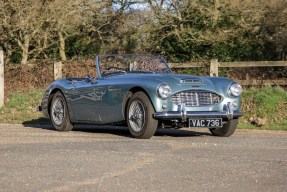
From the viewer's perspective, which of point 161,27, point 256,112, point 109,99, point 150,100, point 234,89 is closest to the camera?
point 150,100

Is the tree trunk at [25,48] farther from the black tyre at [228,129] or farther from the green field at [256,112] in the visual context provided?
the black tyre at [228,129]

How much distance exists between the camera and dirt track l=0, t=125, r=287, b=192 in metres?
5.89

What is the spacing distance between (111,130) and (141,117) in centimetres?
264

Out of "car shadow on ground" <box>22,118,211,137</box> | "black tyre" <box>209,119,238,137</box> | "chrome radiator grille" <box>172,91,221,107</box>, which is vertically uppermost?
"chrome radiator grille" <box>172,91,221,107</box>

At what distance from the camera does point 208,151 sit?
8.20 m

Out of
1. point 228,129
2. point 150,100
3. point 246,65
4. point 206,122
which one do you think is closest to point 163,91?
point 150,100

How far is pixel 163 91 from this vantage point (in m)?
9.60

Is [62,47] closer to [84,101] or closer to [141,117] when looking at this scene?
[84,101]

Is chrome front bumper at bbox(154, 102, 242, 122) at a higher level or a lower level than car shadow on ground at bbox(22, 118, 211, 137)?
higher

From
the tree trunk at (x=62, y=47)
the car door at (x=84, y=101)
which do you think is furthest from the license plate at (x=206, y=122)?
the tree trunk at (x=62, y=47)

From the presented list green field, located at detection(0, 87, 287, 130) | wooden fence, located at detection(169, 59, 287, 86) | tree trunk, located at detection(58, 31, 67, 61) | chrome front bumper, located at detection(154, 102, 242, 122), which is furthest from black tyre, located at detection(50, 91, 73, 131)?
tree trunk, located at detection(58, 31, 67, 61)

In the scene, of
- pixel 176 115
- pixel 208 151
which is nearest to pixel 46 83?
pixel 176 115

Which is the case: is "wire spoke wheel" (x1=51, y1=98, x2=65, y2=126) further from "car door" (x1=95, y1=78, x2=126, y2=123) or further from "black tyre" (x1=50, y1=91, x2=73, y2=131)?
"car door" (x1=95, y1=78, x2=126, y2=123)

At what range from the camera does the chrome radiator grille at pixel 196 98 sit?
32.1 ft
